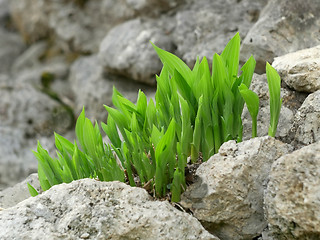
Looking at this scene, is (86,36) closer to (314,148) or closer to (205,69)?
(205,69)

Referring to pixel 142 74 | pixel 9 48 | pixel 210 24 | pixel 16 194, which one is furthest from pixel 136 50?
pixel 9 48

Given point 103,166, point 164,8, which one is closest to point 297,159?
point 103,166

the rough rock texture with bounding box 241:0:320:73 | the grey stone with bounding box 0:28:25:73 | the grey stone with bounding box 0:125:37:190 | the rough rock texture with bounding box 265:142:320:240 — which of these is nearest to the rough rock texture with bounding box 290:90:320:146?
the rough rock texture with bounding box 265:142:320:240

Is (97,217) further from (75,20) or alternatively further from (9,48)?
(9,48)

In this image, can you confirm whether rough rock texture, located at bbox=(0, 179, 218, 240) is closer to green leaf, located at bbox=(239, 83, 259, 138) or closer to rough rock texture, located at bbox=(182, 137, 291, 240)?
rough rock texture, located at bbox=(182, 137, 291, 240)

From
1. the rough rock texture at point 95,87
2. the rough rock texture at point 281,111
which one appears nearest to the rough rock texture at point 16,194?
the rough rock texture at point 281,111

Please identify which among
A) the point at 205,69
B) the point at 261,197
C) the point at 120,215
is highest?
the point at 205,69
